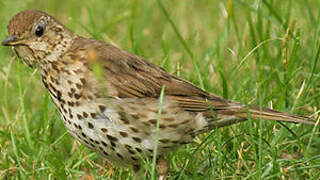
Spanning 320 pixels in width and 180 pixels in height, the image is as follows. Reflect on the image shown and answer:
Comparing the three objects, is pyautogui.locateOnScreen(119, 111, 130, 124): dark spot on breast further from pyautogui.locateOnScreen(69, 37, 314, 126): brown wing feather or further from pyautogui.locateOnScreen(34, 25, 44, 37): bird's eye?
pyautogui.locateOnScreen(34, 25, 44, 37): bird's eye

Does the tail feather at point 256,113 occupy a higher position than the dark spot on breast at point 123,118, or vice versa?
the tail feather at point 256,113

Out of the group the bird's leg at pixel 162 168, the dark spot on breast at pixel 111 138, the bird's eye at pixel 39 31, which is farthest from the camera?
the bird's leg at pixel 162 168

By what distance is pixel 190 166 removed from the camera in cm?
539

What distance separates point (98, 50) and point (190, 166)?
1001 millimetres

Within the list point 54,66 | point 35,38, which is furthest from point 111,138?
point 35,38

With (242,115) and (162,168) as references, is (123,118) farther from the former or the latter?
(242,115)

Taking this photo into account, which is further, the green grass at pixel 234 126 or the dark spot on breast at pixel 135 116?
the green grass at pixel 234 126

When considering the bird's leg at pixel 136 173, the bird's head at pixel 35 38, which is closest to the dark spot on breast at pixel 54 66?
the bird's head at pixel 35 38

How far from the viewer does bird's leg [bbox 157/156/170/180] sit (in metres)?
5.32

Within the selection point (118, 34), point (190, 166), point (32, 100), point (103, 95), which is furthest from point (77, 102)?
point (118, 34)

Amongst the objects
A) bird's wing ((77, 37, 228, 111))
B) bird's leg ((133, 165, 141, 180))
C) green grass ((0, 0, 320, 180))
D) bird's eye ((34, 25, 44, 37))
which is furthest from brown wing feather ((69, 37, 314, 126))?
bird's leg ((133, 165, 141, 180))

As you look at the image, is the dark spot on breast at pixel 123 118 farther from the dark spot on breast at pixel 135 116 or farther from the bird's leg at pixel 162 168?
the bird's leg at pixel 162 168

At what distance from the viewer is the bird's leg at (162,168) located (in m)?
5.32

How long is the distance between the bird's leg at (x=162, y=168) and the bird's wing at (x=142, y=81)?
40cm
